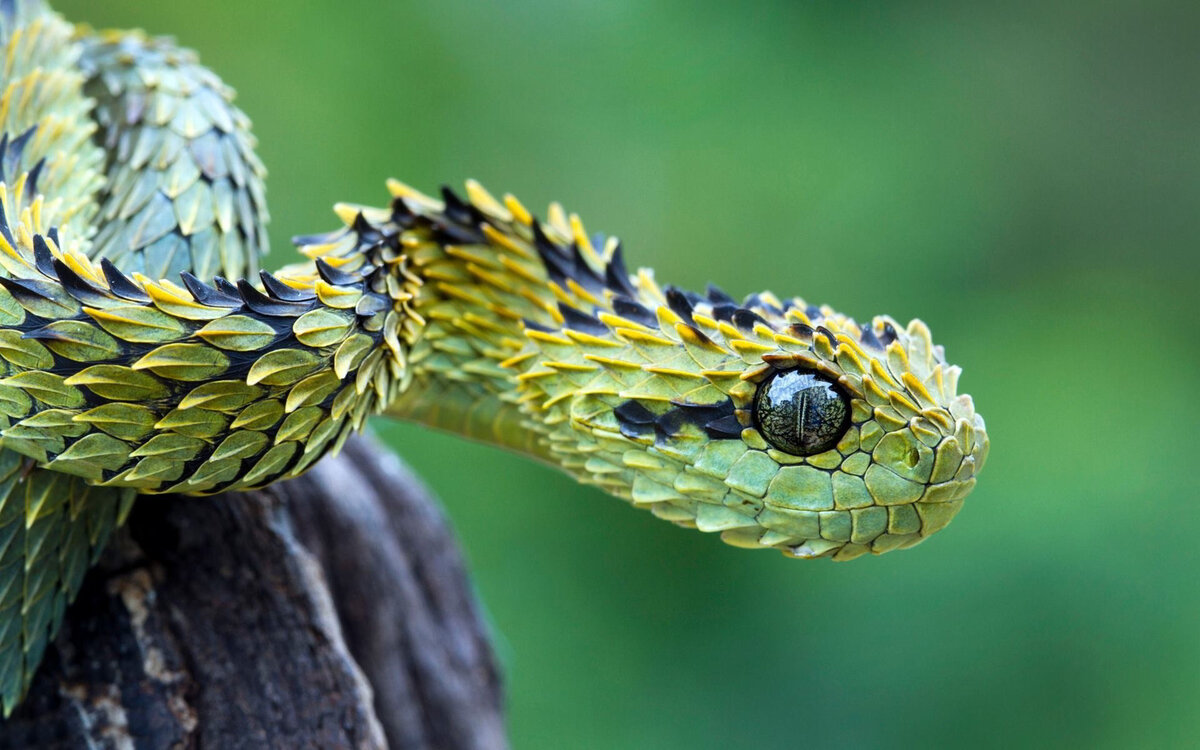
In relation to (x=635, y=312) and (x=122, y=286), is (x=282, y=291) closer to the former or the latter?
(x=122, y=286)

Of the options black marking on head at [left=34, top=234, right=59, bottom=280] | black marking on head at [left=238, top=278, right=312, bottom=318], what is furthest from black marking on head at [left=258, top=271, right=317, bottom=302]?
black marking on head at [left=34, top=234, right=59, bottom=280]

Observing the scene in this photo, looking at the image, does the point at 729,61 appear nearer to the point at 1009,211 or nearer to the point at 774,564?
the point at 1009,211

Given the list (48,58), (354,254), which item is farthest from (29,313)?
(48,58)

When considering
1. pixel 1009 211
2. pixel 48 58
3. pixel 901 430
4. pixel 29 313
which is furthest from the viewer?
pixel 1009 211

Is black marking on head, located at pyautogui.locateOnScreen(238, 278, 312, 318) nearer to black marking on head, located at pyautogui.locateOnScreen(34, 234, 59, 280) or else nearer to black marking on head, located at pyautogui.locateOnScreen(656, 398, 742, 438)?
black marking on head, located at pyautogui.locateOnScreen(34, 234, 59, 280)

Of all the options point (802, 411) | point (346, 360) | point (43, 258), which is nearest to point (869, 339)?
point (802, 411)

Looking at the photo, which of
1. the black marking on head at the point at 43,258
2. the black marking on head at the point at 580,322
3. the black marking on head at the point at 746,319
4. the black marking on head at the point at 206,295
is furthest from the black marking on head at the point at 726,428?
the black marking on head at the point at 43,258
